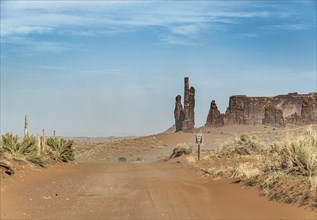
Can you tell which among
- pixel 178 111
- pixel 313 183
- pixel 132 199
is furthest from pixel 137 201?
pixel 178 111

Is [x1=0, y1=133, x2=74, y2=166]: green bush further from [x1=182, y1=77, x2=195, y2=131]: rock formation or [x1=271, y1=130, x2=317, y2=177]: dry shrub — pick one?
[x1=182, y1=77, x2=195, y2=131]: rock formation

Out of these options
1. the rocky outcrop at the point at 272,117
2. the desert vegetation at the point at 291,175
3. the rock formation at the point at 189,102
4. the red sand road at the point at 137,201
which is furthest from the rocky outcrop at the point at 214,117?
the desert vegetation at the point at 291,175

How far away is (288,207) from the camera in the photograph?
13.0 m

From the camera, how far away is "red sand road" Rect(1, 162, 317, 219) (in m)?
13.2

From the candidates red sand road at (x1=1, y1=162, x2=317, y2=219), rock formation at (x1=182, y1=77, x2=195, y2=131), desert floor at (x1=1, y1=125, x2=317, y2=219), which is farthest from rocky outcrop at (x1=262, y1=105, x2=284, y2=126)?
red sand road at (x1=1, y1=162, x2=317, y2=219)

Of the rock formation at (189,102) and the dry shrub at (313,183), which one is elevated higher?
the rock formation at (189,102)

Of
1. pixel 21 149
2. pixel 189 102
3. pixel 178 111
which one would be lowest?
pixel 21 149

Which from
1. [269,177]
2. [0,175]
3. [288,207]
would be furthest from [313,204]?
[0,175]

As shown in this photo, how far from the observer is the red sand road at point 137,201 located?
13.2 metres

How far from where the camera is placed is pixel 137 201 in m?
15.5

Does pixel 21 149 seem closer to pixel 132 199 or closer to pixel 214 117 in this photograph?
pixel 132 199

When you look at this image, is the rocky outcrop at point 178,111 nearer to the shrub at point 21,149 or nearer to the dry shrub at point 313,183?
the shrub at point 21,149

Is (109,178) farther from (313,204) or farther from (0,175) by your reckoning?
→ (313,204)

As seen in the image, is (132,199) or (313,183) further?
(132,199)
